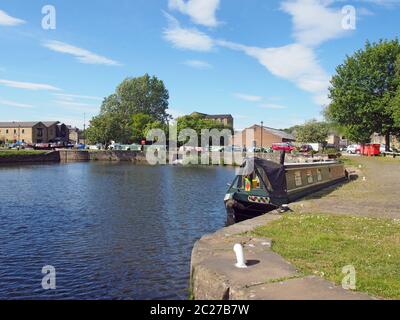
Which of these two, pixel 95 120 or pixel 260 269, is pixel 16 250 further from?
pixel 95 120

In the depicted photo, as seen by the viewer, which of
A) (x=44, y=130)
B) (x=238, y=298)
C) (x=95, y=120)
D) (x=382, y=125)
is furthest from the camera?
(x=44, y=130)

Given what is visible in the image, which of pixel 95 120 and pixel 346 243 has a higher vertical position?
pixel 95 120

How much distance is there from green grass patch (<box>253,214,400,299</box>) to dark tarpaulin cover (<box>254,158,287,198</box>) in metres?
5.72

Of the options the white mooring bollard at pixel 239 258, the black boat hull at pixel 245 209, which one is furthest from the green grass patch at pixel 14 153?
the white mooring bollard at pixel 239 258

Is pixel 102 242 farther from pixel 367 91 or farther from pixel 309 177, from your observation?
pixel 367 91

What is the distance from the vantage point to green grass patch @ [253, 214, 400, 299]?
25.6ft

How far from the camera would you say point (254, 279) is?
7773 mm

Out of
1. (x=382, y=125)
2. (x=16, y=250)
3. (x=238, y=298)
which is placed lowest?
(x=16, y=250)

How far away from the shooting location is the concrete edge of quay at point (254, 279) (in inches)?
274

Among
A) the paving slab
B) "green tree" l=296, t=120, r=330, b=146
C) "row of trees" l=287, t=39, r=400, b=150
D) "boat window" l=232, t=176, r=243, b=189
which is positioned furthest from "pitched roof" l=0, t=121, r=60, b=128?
the paving slab

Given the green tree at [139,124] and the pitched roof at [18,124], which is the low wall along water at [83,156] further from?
the pitched roof at [18,124]
